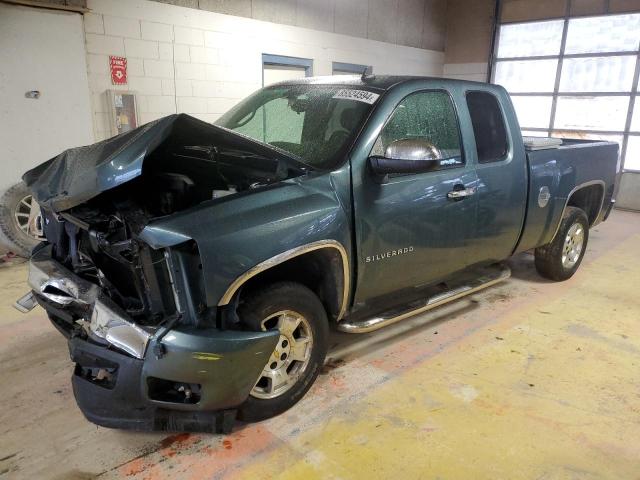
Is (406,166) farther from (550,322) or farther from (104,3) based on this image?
(104,3)

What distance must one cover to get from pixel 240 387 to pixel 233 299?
0.40m

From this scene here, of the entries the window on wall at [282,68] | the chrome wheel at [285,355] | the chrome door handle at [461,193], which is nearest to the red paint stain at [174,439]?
the chrome wheel at [285,355]

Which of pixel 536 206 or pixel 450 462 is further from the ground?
pixel 536 206

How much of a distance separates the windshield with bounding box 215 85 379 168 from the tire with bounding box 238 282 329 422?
746 millimetres

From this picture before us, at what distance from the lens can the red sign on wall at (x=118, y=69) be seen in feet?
19.4

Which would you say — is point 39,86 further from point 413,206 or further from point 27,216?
point 413,206

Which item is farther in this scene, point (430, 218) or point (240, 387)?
point (430, 218)

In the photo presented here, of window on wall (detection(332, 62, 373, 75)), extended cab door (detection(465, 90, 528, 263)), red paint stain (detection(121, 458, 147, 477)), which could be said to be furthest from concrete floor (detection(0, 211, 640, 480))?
window on wall (detection(332, 62, 373, 75))

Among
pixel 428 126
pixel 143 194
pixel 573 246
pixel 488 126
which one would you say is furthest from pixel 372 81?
pixel 573 246

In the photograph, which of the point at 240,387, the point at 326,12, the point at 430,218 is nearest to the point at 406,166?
the point at 430,218

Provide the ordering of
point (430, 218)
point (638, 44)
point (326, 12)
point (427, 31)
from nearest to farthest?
point (430, 218)
point (326, 12)
point (638, 44)
point (427, 31)

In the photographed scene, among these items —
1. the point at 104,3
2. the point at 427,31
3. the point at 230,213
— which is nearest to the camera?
the point at 230,213

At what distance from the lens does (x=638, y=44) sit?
972 centimetres

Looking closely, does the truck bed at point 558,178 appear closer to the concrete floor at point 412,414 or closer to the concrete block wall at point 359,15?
the concrete floor at point 412,414
